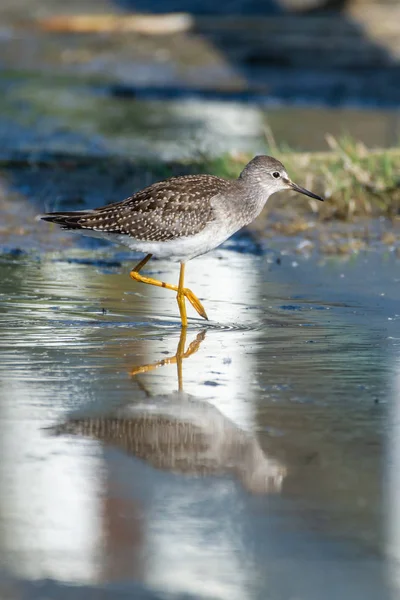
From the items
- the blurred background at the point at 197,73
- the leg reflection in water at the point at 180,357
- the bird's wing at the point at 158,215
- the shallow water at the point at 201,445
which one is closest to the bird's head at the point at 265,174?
the bird's wing at the point at 158,215

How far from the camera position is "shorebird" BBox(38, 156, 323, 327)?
902 centimetres

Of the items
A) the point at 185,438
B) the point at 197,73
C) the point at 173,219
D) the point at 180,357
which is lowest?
the point at 197,73

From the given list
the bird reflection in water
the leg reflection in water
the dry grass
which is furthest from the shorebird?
the dry grass

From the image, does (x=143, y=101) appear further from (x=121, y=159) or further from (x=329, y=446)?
(x=329, y=446)

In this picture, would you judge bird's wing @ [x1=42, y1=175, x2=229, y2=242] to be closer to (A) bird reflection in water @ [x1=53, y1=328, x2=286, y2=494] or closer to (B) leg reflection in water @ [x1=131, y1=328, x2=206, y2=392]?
(B) leg reflection in water @ [x1=131, y1=328, x2=206, y2=392]

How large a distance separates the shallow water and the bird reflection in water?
14 mm

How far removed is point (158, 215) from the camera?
358 inches

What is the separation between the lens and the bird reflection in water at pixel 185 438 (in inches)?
221

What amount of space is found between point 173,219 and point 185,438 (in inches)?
128

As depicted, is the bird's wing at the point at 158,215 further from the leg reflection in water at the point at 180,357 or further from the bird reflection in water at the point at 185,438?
the bird reflection in water at the point at 185,438

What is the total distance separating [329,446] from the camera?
234 inches

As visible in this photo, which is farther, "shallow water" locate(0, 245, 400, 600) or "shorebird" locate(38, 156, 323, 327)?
"shorebird" locate(38, 156, 323, 327)

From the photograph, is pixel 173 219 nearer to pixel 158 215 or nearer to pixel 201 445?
pixel 158 215

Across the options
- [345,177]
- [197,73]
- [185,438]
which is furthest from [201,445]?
[197,73]
